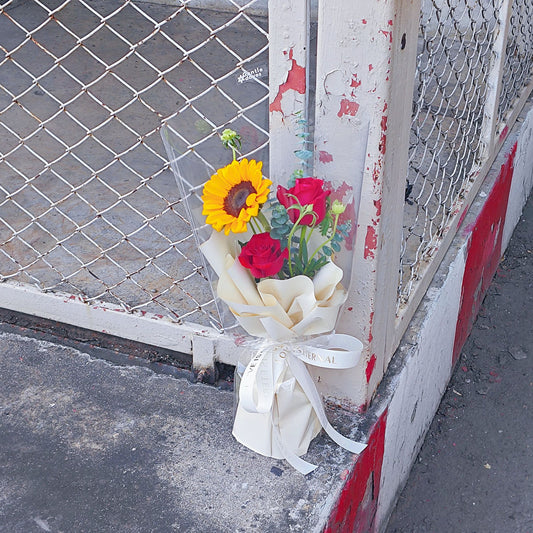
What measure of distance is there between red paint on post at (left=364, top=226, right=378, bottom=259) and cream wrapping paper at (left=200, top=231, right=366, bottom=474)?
9 cm

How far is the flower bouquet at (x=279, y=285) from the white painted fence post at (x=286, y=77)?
8cm

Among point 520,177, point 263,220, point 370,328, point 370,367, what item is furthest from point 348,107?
point 520,177

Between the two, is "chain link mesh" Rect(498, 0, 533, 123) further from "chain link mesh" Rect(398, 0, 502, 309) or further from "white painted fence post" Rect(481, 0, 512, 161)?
"white painted fence post" Rect(481, 0, 512, 161)

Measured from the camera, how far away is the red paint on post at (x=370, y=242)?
1514mm

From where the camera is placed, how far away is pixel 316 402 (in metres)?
1.60

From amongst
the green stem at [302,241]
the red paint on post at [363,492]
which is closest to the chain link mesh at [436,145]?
the red paint on post at [363,492]

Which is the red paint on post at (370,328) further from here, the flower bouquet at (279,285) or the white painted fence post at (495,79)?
the white painted fence post at (495,79)

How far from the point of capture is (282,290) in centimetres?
146

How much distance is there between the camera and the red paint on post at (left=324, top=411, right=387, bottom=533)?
1614mm

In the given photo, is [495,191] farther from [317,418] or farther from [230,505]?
[230,505]

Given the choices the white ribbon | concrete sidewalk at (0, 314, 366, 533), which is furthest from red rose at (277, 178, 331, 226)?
concrete sidewalk at (0, 314, 366, 533)

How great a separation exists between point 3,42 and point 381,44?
4.24 m

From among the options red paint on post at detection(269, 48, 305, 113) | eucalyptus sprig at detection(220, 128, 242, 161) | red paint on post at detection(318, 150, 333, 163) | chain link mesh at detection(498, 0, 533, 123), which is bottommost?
chain link mesh at detection(498, 0, 533, 123)

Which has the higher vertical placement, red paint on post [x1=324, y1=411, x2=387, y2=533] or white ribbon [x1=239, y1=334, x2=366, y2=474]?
white ribbon [x1=239, y1=334, x2=366, y2=474]
